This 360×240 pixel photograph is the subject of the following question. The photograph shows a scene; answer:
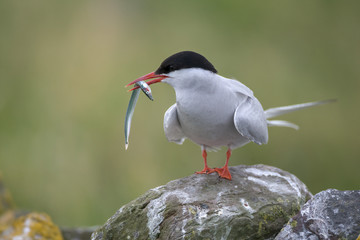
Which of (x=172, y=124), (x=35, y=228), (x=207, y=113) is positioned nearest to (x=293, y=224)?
(x=207, y=113)

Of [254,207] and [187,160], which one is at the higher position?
[254,207]

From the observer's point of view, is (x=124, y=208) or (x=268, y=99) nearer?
(x=124, y=208)

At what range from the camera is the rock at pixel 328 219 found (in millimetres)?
2953

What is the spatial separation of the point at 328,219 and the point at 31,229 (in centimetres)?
283

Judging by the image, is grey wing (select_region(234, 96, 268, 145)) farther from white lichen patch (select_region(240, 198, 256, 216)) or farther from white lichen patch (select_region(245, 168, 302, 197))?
white lichen patch (select_region(240, 198, 256, 216))

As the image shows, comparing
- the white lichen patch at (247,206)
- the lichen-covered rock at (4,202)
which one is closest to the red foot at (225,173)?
the white lichen patch at (247,206)

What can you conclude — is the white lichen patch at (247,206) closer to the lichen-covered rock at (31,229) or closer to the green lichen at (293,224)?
the green lichen at (293,224)

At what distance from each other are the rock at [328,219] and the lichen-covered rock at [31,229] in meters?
2.40

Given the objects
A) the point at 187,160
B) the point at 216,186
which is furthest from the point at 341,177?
the point at 216,186

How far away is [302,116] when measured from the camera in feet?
26.6

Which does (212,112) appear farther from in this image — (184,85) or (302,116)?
(302,116)

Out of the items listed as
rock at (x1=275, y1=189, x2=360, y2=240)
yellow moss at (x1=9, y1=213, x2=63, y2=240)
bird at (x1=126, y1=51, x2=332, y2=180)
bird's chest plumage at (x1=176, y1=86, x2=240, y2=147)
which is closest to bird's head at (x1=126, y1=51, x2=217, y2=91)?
bird at (x1=126, y1=51, x2=332, y2=180)

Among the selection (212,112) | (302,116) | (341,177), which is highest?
(212,112)

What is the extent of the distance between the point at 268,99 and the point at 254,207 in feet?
14.4
